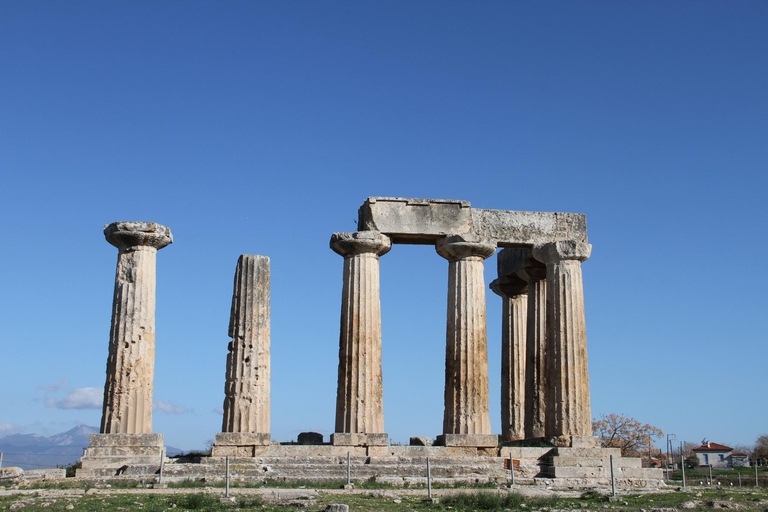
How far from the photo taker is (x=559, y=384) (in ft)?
117

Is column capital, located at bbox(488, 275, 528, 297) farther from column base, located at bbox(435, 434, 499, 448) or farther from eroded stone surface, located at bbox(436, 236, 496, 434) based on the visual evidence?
column base, located at bbox(435, 434, 499, 448)

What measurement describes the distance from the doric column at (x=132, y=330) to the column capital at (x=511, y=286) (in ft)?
47.6

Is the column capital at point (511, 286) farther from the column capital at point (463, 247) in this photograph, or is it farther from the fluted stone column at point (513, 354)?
the column capital at point (463, 247)

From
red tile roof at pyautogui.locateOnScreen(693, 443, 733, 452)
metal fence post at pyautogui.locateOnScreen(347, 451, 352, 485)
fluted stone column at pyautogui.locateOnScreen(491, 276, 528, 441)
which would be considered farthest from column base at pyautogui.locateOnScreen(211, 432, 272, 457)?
red tile roof at pyautogui.locateOnScreen(693, 443, 733, 452)

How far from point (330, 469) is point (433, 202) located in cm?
1062

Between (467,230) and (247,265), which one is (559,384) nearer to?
(467,230)

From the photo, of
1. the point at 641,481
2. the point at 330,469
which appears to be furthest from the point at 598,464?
the point at 330,469

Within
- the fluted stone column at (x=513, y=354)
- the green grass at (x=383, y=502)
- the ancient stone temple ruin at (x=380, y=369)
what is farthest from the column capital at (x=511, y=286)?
the green grass at (x=383, y=502)

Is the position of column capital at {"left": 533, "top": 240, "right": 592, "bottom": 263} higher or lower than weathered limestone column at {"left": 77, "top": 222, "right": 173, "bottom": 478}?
higher

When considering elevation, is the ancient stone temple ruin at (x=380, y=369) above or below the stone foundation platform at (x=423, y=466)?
above

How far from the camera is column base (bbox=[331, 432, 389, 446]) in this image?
33.2 meters

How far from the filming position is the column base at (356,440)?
33188mm

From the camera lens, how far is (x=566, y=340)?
35.9m

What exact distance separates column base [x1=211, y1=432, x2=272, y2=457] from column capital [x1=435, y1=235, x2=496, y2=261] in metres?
9.61
